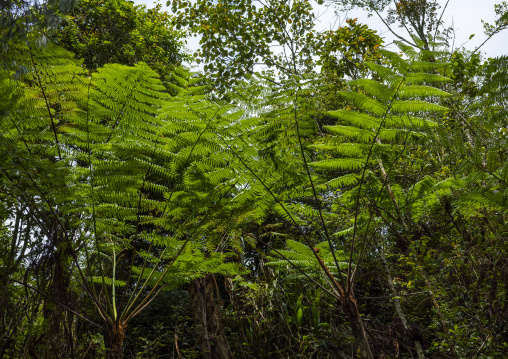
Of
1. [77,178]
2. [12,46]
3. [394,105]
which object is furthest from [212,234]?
[12,46]

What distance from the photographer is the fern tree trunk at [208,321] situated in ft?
13.3

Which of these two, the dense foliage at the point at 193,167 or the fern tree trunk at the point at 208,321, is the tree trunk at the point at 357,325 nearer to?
the dense foliage at the point at 193,167

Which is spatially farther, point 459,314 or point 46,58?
point 459,314

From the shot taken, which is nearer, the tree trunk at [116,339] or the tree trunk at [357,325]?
the tree trunk at [357,325]

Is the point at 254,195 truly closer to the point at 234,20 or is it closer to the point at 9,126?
the point at 9,126

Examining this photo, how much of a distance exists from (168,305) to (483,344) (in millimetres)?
4656

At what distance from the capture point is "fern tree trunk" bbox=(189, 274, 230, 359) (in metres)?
4.05

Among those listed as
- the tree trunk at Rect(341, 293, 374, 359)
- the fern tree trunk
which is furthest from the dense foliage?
the fern tree trunk

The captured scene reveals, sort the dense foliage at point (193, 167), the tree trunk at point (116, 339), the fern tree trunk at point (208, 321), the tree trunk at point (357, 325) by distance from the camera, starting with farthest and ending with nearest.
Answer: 1. the fern tree trunk at point (208, 321)
2. the dense foliage at point (193, 167)
3. the tree trunk at point (116, 339)
4. the tree trunk at point (357, 325)

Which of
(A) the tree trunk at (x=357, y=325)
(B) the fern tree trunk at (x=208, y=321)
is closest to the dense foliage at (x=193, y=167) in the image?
(A) the tree trunk at (x=357, y=325)

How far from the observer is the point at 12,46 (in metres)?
2.37

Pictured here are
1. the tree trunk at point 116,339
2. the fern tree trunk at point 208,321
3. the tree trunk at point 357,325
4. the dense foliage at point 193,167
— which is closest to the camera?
the tree trunk at point 357,325

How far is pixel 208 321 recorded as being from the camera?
4422mm

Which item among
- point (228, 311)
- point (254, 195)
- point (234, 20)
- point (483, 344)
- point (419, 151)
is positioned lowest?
point (483, 344)
